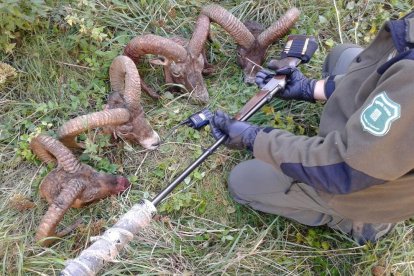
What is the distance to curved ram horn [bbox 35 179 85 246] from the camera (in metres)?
3.35

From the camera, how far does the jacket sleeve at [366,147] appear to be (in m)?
2.21

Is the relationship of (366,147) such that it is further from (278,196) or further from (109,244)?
(109,244)

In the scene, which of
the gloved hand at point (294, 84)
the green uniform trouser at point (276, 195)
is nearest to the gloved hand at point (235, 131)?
the green uniform trouser at point (276, 195)

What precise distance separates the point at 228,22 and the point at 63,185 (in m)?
2.01

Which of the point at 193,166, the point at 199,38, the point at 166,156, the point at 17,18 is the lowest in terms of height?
the point at 166,156

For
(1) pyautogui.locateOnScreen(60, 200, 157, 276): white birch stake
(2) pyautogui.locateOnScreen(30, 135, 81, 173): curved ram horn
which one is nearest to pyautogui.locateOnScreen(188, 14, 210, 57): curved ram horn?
(2) pyautogui.locateOnScreen(30, 135, 81, 173): curved ram horn

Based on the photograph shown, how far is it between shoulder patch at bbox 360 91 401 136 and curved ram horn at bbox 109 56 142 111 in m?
1.97

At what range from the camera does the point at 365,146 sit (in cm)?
233

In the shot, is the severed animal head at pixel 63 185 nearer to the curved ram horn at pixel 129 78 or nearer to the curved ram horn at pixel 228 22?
the curved ram horn at pixel 129 78

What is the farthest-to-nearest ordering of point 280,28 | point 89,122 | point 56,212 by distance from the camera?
point 280,28, point 89,122, point 56,212

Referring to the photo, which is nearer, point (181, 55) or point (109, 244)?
point (109, 244)

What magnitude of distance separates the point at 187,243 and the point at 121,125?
1106 millimetres

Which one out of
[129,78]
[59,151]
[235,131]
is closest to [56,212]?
[59,151]

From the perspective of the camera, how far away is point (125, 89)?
3781 millimetres
